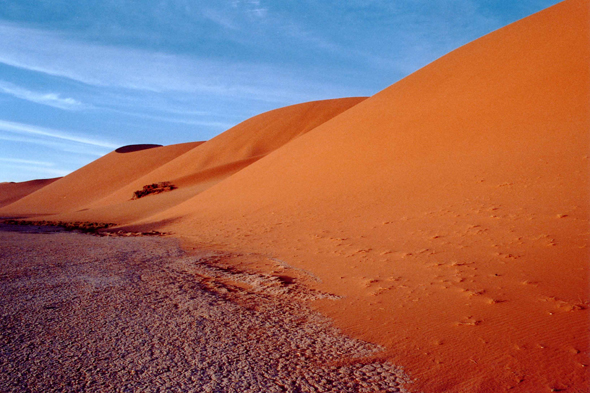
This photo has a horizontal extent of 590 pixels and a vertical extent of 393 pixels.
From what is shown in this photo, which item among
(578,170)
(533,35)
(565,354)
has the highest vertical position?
(533,35)

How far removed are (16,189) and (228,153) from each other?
45469mm

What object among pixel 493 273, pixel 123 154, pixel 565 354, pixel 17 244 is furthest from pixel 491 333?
pixel 123 154

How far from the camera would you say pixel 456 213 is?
24.0ft

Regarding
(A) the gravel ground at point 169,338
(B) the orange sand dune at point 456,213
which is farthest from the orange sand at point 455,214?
(A) the gravel ground at point 169,338

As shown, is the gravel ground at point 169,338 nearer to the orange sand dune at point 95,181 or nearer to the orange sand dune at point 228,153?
the orange sand dune at point 228,153

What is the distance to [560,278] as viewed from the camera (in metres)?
4.27

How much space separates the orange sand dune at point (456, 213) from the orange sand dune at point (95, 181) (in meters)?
31.1

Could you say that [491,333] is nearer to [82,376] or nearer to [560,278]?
[560,278]

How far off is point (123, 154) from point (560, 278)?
195 feet

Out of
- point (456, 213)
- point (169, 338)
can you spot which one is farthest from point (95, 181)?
point (169, 338)

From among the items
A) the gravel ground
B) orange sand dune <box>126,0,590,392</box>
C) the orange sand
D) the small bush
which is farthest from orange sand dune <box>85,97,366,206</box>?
the gravel ground

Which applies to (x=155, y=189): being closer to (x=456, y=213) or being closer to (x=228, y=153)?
(x=228, y=153)

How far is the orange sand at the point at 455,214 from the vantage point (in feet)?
10.3

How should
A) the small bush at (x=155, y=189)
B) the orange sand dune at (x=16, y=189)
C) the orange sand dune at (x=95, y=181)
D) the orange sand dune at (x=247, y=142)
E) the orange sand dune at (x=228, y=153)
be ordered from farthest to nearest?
the orange sand dune at (x=16, y=189), the orange sand dune at (x=95, y=181), the orange sand dune at (x=247, y=142), the orange sand dune at (x=228, y=153), the small bush at (x=155, y=189)
